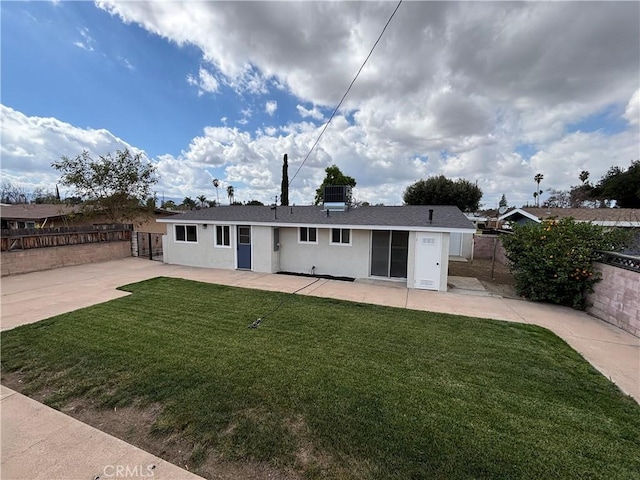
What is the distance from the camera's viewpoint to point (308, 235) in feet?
37.9

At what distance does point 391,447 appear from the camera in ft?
8.68

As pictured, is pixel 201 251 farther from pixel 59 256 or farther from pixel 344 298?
pixel 344 298

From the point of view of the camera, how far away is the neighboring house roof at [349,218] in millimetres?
9633

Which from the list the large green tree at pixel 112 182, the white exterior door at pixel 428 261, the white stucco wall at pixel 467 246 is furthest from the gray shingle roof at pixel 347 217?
the large green tree at pixel 112 182

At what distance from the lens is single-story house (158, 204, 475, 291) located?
31.2 feet

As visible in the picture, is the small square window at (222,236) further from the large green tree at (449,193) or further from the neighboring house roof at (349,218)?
the large green tree at (449,193)

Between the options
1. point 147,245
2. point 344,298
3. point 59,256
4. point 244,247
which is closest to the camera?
point 344,298

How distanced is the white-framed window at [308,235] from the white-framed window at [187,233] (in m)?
5.04

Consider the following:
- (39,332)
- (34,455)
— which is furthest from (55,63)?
(34,455)

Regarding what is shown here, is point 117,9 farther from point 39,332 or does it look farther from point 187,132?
point 39,332

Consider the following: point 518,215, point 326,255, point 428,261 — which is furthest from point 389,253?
point 518,215

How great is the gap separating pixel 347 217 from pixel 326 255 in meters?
1.81

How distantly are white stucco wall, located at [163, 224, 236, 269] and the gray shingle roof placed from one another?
0.62m

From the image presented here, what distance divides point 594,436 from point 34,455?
5.64 meters
